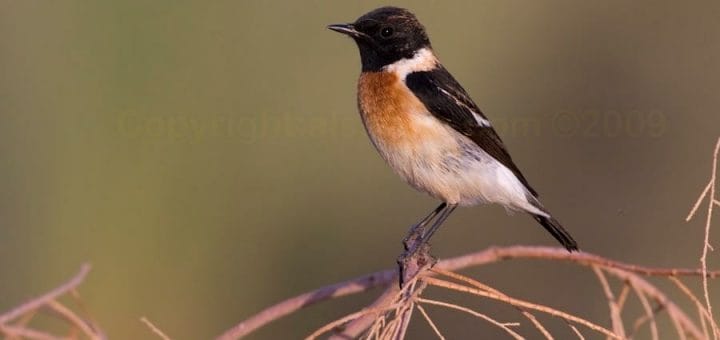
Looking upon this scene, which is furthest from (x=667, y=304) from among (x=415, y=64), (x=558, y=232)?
(x=415, y=64)

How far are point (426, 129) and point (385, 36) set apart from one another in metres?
0.49

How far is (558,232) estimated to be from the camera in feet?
12.8

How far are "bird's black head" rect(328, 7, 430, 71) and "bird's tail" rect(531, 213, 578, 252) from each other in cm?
80

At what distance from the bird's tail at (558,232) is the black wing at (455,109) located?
13 centimetres

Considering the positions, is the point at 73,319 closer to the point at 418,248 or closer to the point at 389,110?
the point at 418,248

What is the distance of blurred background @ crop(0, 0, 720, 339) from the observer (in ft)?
20.1

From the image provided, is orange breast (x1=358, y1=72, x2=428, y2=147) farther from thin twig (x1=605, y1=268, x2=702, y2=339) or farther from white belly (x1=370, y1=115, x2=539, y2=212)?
thin twig (x1=605, y1=268, x2=702, y2=339)

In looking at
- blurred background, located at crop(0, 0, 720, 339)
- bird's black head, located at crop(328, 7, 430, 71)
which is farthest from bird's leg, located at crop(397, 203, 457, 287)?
blurred background, located at crop(0, 0, 720, 339)

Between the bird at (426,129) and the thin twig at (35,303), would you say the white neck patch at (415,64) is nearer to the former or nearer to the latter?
the bird at (426,129)

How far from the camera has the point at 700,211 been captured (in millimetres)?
6457

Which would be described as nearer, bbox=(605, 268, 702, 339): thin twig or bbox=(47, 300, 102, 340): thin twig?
bbox=(47, 300, 102, 340): thin twig

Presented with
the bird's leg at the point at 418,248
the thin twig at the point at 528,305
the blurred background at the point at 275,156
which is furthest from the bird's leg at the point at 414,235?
the blurred background at the point at 275,156

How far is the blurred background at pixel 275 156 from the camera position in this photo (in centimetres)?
613

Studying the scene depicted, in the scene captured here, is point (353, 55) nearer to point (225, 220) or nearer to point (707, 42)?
point (225, 220)
